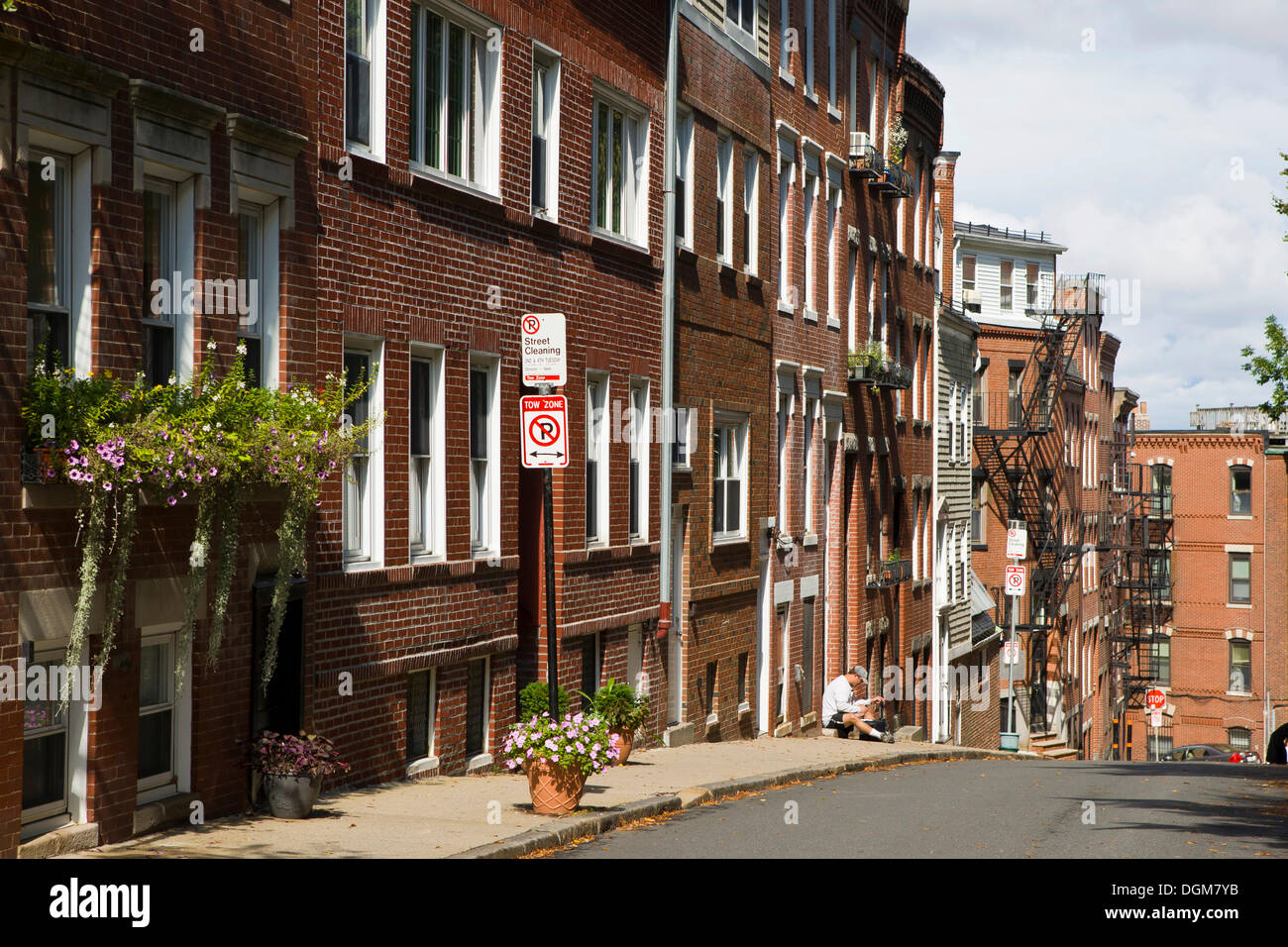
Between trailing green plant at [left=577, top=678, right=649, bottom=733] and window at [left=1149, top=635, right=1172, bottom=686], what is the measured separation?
55597 mm

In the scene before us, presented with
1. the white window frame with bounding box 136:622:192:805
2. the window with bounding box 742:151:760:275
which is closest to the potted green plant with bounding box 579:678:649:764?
the white window frame with bounding box 136:622:192:805

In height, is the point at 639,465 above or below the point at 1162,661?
above

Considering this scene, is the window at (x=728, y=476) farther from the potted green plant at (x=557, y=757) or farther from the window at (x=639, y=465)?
the potted green plant at (x=557, y=757)

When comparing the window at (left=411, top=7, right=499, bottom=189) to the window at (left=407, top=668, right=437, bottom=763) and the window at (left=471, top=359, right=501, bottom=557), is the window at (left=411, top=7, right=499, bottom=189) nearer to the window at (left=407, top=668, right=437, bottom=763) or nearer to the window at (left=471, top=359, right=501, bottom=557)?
the window at (left=471, top=359, right=501, bottom=557)

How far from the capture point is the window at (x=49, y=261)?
10234 mm

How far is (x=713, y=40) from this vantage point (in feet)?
77.7

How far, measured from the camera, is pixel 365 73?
47.9 ft

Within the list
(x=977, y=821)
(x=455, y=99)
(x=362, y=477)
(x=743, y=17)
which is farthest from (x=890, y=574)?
(x=362, y=477)

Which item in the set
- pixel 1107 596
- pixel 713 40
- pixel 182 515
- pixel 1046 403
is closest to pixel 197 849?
pixel 182 515

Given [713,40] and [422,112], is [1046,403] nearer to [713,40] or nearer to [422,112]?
[713,40]

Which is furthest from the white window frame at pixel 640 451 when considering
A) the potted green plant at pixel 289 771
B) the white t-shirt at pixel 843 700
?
the potted green plant at pixel 289 771

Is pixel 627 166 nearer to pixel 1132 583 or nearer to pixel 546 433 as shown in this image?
pixel 546 433

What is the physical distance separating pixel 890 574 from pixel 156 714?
958 inches

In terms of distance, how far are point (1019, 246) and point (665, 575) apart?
1543 inches
